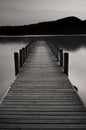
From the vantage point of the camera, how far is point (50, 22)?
171375mm

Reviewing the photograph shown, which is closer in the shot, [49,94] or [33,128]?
[33,128]

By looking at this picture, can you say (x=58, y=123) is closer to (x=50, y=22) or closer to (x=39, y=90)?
(x=39, y=90)

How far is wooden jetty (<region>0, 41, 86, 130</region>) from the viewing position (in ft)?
16.2

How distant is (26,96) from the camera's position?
708cm

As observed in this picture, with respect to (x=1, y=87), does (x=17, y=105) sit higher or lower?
higher

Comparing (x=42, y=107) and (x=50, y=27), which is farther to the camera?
(x=50, y=27)

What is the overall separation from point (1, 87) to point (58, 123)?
12333 millimetres

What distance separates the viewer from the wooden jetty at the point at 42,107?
493 cm

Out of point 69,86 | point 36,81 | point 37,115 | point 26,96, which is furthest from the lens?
point 36,81

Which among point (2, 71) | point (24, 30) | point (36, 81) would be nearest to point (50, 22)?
point (24, 30)

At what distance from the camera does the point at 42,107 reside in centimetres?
602

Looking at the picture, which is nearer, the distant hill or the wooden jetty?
the wooden jetty

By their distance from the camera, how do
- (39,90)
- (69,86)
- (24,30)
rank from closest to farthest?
(39,90)
(69,86)
(24,30)

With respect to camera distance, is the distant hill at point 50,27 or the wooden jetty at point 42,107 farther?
the distant hill at point 50,27
